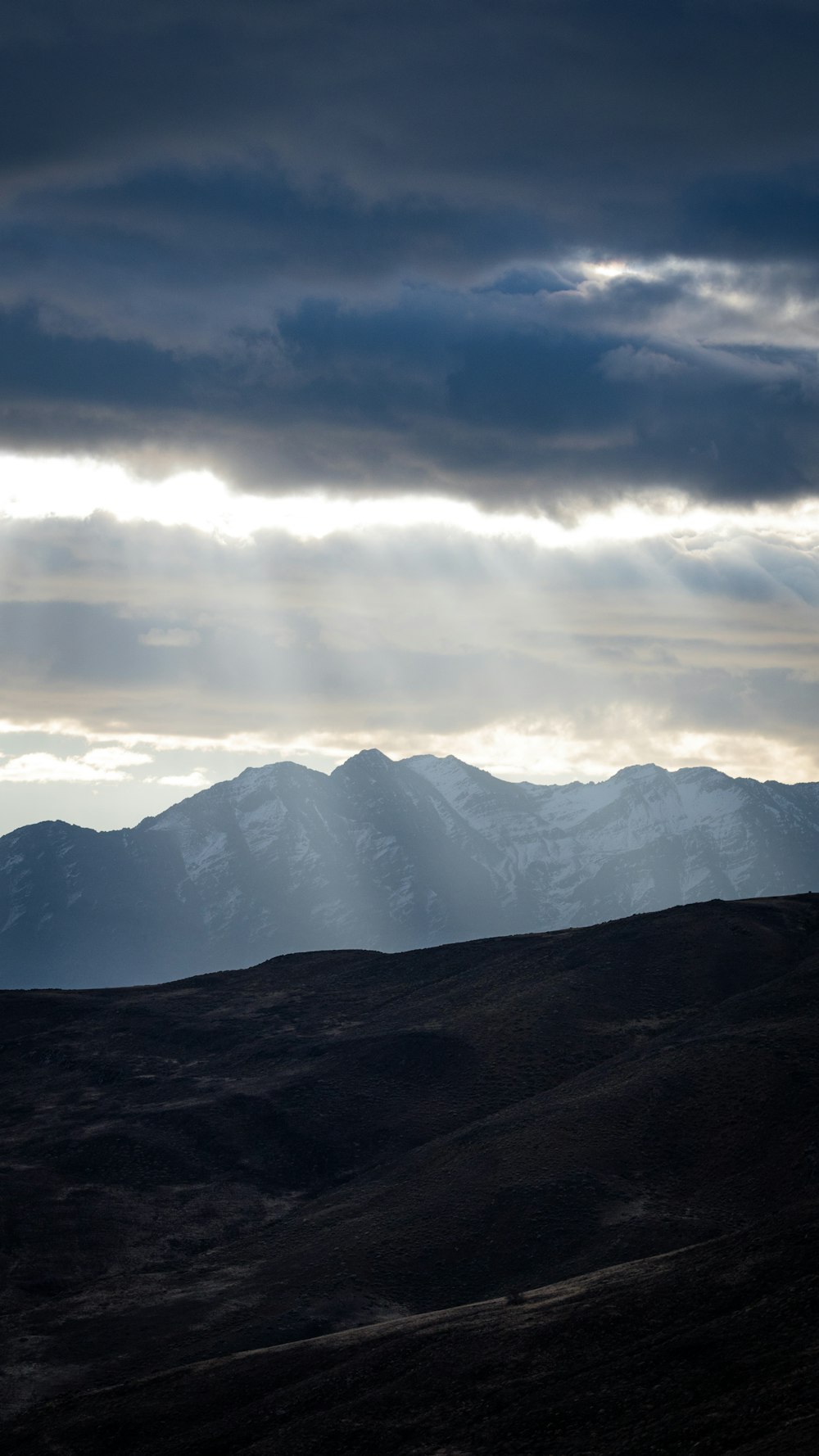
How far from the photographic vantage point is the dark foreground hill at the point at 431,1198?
1938 inches

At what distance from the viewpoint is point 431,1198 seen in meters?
84.3

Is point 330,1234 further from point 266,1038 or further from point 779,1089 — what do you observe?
point 266,1038

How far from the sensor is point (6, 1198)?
3632 inches

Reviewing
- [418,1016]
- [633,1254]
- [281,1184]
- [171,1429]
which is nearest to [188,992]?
[418,1016]

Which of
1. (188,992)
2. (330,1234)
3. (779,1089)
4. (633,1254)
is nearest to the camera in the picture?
(633,1254)

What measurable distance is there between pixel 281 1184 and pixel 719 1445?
63987 millimetres

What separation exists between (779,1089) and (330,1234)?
1166 inches

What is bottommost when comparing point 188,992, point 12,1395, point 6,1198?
point 12,1395

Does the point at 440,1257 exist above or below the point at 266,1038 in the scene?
below

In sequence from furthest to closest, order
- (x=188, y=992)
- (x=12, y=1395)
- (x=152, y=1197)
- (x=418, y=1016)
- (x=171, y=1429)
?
(x=188, y=992), (x=418, y=1016), (x=152, y=1197), (x=12, y=1395), (x=171, y=1429)

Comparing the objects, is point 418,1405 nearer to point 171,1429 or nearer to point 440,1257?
point 171,1429

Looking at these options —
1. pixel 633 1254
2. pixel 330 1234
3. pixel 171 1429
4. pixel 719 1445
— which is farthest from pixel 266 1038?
pixel 719 1445

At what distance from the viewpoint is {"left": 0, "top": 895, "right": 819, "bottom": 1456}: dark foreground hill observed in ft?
161

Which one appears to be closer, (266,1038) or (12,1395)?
(12,1395)
